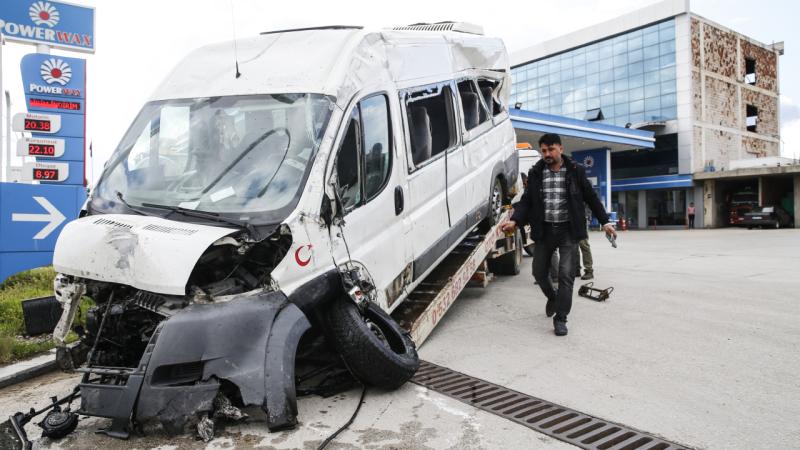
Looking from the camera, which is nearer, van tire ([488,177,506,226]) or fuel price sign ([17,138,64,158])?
van tire ([488,177,506,226])

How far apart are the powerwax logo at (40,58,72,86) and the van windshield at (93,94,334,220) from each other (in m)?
5.46

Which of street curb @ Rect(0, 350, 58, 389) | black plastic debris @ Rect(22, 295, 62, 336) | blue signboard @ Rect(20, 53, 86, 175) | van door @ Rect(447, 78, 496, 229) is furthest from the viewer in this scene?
blue signboard @ Rect(20, 53, 86, 175)

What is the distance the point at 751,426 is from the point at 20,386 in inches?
212

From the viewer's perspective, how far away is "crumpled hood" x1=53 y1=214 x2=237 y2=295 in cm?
323

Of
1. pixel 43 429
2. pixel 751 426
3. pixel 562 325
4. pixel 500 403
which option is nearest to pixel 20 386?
pixel 43 429

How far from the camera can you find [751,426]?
134 inches

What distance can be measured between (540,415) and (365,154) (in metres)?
2.28

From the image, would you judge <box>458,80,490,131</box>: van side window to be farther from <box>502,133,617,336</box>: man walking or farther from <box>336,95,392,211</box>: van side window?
<box>336,95,392,211</box>: van side window

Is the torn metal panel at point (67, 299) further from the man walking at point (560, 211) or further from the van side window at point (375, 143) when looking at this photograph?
the man walking at point (560, 211)

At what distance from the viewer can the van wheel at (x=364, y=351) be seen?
390cm

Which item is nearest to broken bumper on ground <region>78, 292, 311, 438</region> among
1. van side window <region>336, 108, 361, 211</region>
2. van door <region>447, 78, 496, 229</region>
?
van side window <region>336, 108, 361, 211</region>

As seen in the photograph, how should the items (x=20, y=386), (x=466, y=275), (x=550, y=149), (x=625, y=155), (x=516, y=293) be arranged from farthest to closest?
(x=625, y=155) → (x=516, y=293) → (x=466, y=275) → (x=550, y=149) → (x=20, y=386)

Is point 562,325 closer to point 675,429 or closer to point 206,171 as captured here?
point 675,429

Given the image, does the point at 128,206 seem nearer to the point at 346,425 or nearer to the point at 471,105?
the point at 346,425
